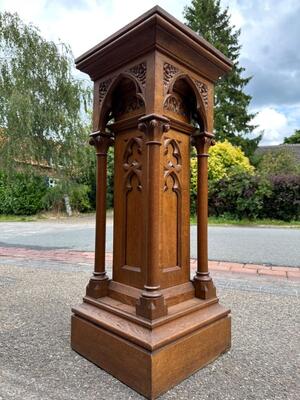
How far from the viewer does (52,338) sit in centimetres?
229

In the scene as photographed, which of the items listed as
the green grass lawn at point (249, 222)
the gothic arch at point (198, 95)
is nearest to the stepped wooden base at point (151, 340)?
the gothic arch at point (198, 95)

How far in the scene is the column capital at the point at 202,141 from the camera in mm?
2164

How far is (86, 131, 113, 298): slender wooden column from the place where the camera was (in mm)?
2176

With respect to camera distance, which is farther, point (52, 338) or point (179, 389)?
point (52, 338)

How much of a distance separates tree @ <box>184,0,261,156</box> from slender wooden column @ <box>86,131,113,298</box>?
814 inches

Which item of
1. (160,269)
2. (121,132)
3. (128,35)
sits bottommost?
(160,269)

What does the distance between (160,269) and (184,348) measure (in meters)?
0.45

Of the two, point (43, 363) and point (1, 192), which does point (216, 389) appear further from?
point (1, 192)

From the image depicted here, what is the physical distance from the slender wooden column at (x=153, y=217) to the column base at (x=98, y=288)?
45cm

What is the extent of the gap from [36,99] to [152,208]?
47.1 ft

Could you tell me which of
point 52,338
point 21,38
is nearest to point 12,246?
point 52,338

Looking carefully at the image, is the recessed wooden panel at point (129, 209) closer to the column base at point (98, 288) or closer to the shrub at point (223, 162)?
the column base at point (98, 288)

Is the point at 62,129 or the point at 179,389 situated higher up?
the point at 62,129

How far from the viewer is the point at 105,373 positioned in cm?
183
